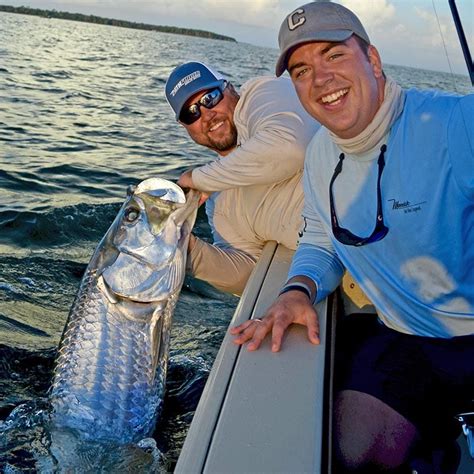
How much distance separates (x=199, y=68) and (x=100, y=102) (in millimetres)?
11523

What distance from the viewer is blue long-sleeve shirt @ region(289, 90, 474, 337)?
224 cm

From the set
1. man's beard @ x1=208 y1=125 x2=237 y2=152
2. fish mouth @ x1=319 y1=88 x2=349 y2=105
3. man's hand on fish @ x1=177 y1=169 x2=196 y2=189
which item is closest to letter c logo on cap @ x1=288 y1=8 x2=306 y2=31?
fish mouth @ x1=319 y1=88 x2=349 y2=105

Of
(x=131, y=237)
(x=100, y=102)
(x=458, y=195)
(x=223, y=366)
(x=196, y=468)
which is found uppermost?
(x=100, y=102)

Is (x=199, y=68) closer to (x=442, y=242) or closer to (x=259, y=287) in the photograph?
(x=259, y=287)

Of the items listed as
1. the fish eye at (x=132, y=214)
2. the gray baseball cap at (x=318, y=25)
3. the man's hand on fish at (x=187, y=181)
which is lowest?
the fish eye at (x=132, y=214)

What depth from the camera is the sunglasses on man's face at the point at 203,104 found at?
3.72m

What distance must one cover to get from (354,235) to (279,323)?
45 cm

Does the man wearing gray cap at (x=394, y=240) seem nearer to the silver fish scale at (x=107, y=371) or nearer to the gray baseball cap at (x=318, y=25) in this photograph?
the gray baseball cap at (x=318, y=25)

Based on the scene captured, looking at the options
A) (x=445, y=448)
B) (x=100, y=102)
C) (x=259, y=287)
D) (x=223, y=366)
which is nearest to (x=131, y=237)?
(x=259, y=287)

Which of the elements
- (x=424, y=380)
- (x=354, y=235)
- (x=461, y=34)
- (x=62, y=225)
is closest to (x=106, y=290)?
(x=354, y=235)

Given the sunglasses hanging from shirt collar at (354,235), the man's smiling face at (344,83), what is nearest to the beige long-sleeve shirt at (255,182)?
the sunglasses hanging from shirt collar at (354,235)

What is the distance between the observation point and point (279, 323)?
2355 millimetres

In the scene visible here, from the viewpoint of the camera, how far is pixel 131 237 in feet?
9.55

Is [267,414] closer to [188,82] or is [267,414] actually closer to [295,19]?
[295,19]
